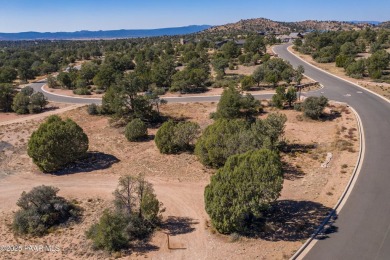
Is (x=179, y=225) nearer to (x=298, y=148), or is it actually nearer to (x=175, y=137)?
(x=175, y=137)

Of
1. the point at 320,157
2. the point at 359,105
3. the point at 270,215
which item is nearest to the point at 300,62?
the point at 359,105

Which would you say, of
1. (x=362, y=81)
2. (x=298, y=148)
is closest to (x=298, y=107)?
(x=298, y=148)

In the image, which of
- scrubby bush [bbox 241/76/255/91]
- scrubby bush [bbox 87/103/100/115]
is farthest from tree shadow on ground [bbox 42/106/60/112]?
scrubby bush [bbox 241/76/255/91]

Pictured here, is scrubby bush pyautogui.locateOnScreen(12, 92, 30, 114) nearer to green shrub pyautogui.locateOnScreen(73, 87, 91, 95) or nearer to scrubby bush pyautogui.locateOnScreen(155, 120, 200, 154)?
green shrub pyautogui.locateOnScreen(73, 87, 91, 95)

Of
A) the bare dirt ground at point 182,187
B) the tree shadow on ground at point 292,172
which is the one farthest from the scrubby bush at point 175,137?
the tree shadow on ground at point 292,172

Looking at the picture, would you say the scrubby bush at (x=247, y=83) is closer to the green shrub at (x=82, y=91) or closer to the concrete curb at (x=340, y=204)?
the concrete curb at (x=340, y=204)
